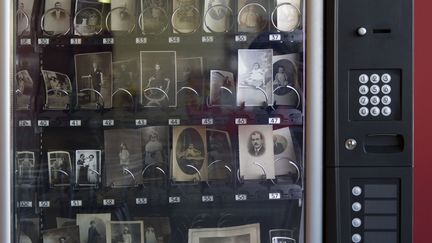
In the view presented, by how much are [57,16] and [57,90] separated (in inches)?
8.6

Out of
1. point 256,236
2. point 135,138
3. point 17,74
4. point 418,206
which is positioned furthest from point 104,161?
point 418,206

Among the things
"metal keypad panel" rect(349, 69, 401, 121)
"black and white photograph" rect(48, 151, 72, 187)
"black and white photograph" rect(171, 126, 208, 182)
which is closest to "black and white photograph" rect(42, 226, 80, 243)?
"black and white photograph" rect(48, 151, 72, 187)

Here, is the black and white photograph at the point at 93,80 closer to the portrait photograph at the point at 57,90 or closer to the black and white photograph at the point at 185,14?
the portrait photograph at the point at 57,90

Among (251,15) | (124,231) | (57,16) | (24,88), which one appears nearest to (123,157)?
(124,231)

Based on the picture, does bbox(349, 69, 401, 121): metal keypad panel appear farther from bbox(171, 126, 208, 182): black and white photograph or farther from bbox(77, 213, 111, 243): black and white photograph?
bbox(77, 213, 111, 243): black and white photograph

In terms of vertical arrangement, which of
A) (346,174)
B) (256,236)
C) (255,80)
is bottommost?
(256,236)

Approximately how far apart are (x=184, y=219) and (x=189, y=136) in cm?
25

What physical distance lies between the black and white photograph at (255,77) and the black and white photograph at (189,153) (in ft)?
0.54

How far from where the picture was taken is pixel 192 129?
5.04 ft

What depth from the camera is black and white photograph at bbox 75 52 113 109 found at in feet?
4.92

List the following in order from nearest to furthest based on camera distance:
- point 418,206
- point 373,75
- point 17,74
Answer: point 373,75
point 17,74
point 418,206

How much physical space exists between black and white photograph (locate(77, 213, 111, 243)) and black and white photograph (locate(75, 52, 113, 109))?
1.08 feet

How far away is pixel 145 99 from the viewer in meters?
1.51

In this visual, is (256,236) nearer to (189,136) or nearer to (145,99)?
(189,136)
